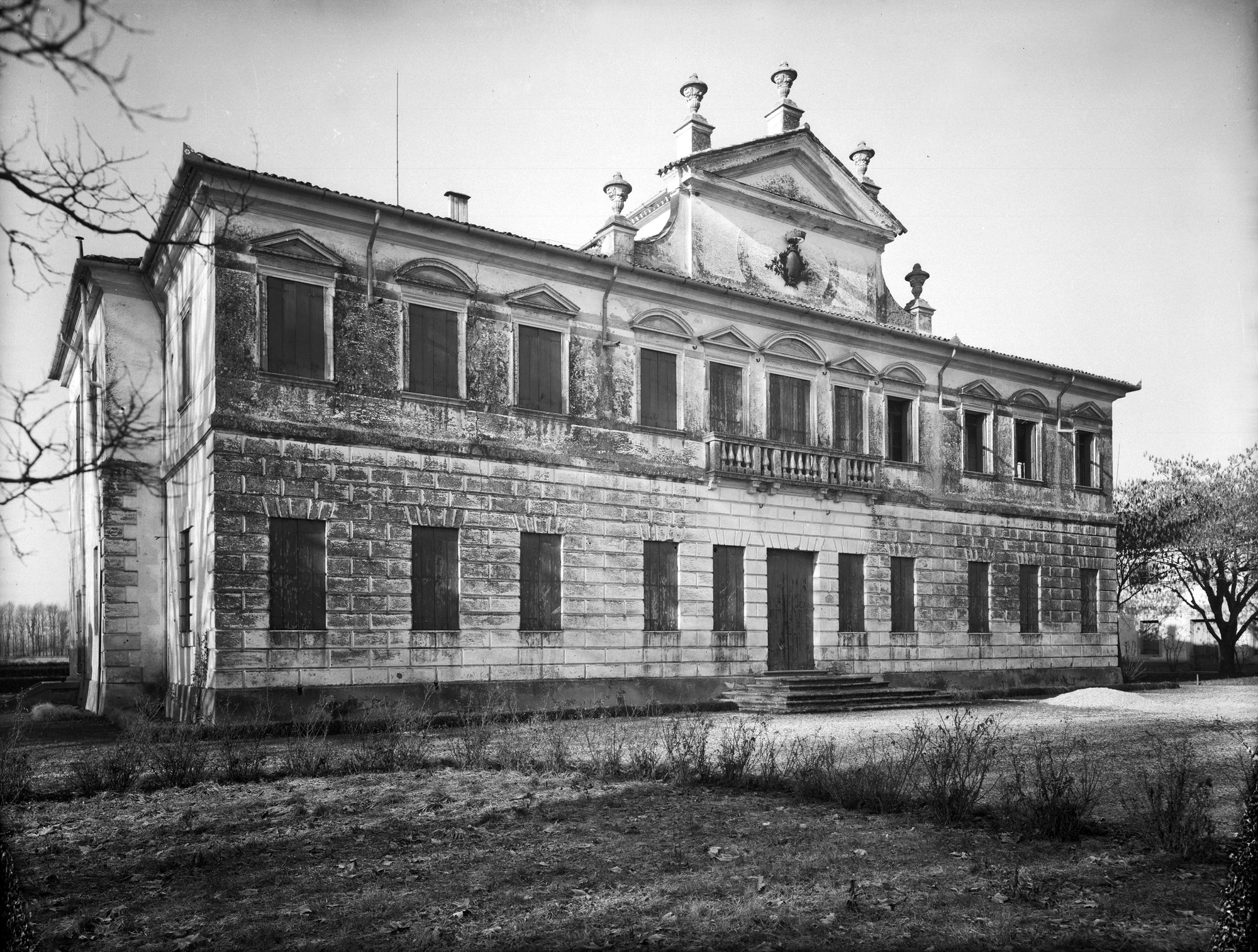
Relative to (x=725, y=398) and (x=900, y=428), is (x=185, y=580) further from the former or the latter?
(x=900, y=428)

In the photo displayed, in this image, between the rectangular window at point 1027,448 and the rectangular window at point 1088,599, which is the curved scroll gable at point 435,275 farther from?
the rectangular window at point 1088,599

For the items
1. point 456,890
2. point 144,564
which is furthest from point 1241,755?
point 144,564

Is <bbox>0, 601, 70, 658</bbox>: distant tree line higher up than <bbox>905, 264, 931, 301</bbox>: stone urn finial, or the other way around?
<bbox>905, 264, 931, 301</bbox>: stone urn finial

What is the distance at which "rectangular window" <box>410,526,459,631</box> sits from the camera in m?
17.9

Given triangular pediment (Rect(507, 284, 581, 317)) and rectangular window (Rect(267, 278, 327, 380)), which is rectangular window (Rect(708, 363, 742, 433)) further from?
rectangular window (Rect(267, 278, 327, 380))

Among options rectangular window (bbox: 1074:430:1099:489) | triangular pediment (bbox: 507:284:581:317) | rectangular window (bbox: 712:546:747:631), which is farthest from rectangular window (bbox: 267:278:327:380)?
rectangular window (bbox: 1074:430:1099:489)

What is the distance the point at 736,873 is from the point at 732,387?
16.7 metres

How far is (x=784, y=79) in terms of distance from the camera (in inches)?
992

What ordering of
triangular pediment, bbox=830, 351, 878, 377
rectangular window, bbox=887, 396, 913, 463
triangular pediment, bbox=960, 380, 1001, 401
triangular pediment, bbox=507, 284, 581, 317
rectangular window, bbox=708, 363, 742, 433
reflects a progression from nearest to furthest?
triangular pediment, bbox=507, 284, 581, 317, rectangular window, bbox=708, 363, 742, 433, triangular pediment, bbox=830, 351, 878, 377, rectangular window, bbox=887, 396, 913, 463, triangular pediment, bbox=960, 380, 1001, 401

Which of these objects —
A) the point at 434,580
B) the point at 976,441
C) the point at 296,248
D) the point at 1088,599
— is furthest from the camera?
the point at 1088,599

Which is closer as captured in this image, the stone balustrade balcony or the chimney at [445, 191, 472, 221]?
the chimney at [445, 191, 472, 221]

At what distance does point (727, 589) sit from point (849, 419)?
5.99 meters

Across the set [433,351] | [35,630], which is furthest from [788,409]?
[35,630]

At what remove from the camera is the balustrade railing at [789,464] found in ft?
72.9
